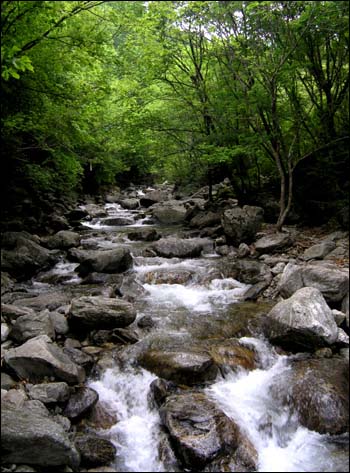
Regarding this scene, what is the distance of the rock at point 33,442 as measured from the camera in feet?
12.9

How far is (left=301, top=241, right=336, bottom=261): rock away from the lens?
33.8 ft

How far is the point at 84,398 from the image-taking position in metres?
5.43

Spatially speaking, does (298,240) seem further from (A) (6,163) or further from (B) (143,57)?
(A) (6,163)

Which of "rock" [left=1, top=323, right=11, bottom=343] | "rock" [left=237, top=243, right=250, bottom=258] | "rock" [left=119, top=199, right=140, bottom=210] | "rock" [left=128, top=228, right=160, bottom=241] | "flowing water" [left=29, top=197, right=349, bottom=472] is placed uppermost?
"rock" [left=119, top=199, right=140, bottom=210]

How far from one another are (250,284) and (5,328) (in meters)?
6.19

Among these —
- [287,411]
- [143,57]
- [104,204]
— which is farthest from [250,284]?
[104,204]

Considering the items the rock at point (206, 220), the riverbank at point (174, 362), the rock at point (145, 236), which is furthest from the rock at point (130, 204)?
the riverbank at point (174, 362)

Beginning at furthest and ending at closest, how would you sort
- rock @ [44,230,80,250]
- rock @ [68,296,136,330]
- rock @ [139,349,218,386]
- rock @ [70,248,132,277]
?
rock @ [44,230,80,250] → rock @ [70,248,132,277] → rock @ [68,296,136,330] → rock @ [139,349,218,386]

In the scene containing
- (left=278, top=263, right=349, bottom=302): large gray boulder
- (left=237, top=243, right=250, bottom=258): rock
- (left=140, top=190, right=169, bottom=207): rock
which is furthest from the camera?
(left=140, top=190, right=169, bottom=207): rock

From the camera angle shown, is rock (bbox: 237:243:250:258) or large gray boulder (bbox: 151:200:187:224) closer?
rock (bbox: 237:243:250:258)

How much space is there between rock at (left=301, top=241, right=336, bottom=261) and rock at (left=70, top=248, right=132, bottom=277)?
5.31 metres

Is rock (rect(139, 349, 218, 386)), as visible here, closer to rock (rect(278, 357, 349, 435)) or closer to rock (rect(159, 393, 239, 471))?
rock (rect(159, 393, 239, 471))

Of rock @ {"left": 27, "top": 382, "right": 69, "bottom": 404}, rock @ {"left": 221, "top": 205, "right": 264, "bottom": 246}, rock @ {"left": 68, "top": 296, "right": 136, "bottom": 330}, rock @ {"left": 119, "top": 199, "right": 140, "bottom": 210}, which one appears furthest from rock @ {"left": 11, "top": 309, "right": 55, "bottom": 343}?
rock @ {"left": 119, "top": 199, "right": 140, "bottom": 210}

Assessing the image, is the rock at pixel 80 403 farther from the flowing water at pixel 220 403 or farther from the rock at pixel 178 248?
the rock at pixel 178 248
